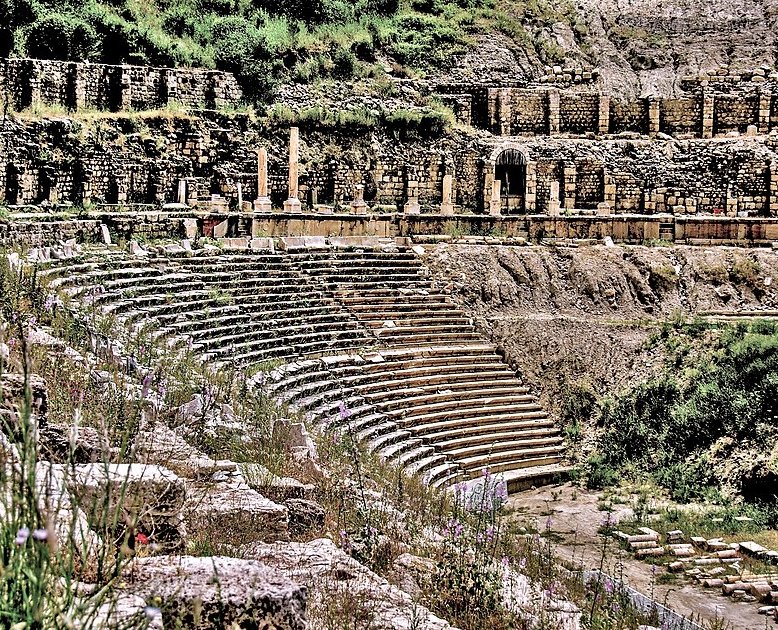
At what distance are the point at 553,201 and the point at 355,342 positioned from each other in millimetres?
10983

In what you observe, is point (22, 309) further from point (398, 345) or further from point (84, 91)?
point (84, 91)

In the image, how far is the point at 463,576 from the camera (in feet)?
29.8

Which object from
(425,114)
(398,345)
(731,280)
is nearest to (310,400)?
(398,345)

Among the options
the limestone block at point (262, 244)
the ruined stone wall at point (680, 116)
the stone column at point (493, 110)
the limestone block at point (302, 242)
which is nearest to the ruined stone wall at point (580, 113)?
the stone column at point (493, 110)

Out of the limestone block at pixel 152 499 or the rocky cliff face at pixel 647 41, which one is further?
the rocky cliff face at pixel 647 41

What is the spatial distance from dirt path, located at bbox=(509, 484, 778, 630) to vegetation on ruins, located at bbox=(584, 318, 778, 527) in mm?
1453

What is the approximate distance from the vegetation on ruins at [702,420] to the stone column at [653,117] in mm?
13810

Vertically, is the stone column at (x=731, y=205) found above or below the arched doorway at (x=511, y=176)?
below

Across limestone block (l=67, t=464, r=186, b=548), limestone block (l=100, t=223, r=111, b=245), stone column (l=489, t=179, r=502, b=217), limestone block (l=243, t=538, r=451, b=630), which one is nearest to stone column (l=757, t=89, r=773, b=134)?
stone column (l=489, t=179, r=502, b=217)

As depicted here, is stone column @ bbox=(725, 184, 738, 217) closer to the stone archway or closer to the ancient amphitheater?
the ancient amphitheater

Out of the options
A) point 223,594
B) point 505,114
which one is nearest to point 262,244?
point 505,114

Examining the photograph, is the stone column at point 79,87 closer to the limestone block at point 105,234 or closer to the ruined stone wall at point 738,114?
the limestone block at point 105,234

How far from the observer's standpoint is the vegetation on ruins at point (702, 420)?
20.7m

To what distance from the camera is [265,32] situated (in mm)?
39375
